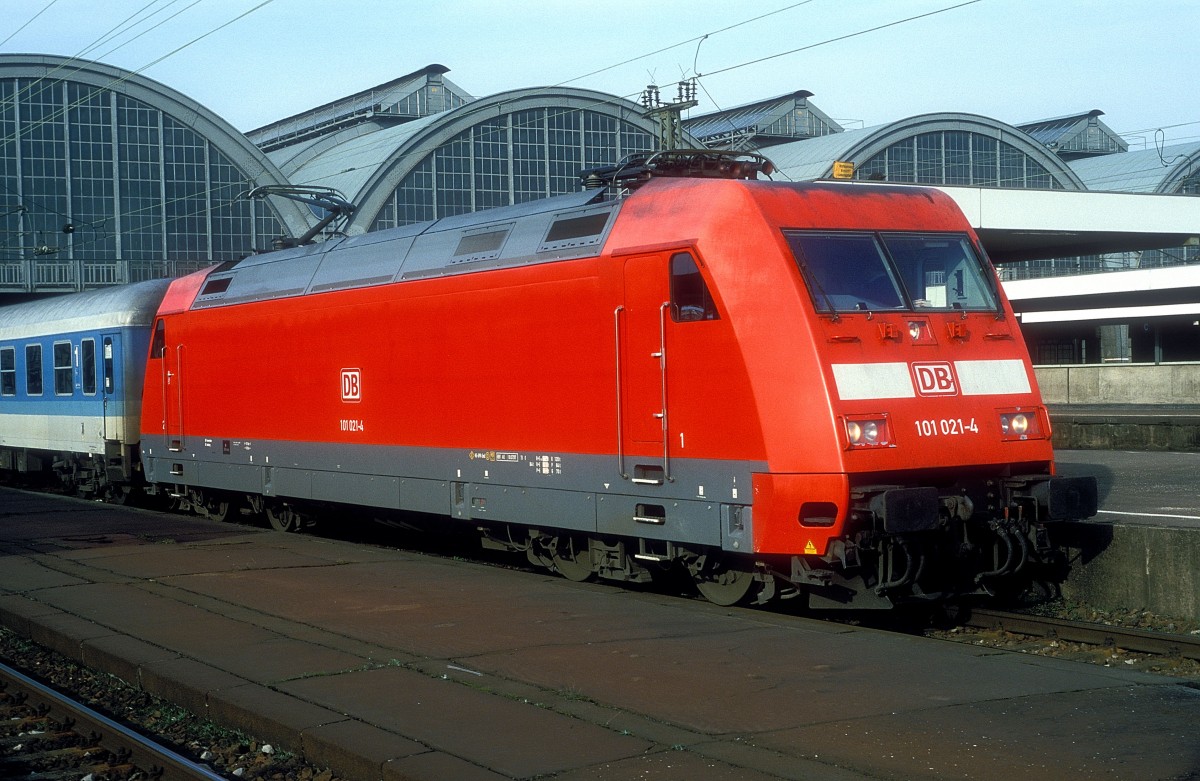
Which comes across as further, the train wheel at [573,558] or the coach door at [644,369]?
the train wheel at [573,558]

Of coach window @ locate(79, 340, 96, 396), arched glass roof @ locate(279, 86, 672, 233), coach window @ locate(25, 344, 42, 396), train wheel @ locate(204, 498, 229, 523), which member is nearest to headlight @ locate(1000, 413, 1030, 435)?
train wheel @ locate(204, 498, 229, 523)

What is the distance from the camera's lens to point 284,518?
17.5m

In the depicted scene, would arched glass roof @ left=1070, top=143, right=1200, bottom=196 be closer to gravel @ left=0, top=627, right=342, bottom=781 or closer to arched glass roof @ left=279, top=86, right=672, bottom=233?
arched glass roof @ left=279, top=86, right=672, bottom=233

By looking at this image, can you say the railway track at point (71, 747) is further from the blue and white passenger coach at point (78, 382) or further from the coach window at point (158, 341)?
the blue and white passenger coach at point (78, 382)

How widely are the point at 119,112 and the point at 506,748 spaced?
5311 centimetres

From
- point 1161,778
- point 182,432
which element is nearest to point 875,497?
point 1161,778

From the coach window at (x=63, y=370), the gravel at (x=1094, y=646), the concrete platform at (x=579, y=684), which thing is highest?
the coach window at (x=63, y=370)

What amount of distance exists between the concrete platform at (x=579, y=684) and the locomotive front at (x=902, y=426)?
2.32ft

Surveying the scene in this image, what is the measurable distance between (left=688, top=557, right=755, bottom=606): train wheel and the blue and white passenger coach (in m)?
12.8

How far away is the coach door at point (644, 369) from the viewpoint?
10.4 m

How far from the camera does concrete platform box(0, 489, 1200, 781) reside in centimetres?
602

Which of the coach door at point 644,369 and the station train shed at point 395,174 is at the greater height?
the station train shed at point 395,174

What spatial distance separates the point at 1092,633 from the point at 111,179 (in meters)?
50.9

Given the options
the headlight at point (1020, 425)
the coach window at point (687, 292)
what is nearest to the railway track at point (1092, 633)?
the headlight at point (1020, 425)
